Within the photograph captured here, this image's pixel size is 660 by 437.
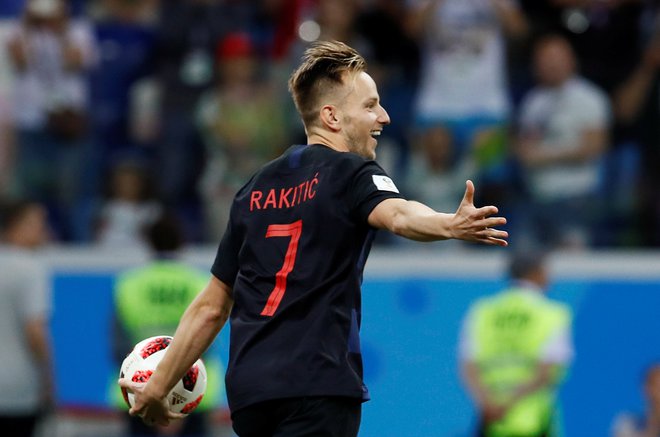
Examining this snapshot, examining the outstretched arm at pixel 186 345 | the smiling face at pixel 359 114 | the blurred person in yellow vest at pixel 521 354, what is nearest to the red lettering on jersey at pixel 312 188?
the smiling face at pixel 359 114

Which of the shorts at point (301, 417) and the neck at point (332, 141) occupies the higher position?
the neck at point (332, 141)

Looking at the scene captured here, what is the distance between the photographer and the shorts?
407 centimetres

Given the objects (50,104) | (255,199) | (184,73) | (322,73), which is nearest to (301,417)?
(255,199)

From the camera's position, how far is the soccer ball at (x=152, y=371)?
15.3ft

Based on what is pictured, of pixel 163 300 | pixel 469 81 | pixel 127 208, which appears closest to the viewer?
pixel 163 300

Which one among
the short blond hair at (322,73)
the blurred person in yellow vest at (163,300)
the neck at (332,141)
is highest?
the short blond hair at (322,73)

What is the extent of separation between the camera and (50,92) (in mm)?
10836

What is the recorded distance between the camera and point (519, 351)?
26.7 ft

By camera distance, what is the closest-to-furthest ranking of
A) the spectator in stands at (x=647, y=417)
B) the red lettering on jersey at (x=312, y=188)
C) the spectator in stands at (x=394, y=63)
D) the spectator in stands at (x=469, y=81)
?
the red lettering on jersey at (x=312, y=188) < the spectator in stands at (x=647, y=417) < the spectator in stands at (x=469, y=81) < the spectator in stands at (x=394, y=63)

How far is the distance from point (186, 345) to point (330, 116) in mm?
978

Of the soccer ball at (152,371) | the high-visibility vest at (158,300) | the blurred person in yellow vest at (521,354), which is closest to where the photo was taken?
the soccer ball at (152,371)

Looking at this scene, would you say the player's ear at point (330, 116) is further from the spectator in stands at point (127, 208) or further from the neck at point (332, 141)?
the spectator in stands at point (127, 208)

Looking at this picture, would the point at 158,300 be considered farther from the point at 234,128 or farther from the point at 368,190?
the point at 368,190

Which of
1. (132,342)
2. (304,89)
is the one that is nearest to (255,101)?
(132,342)
